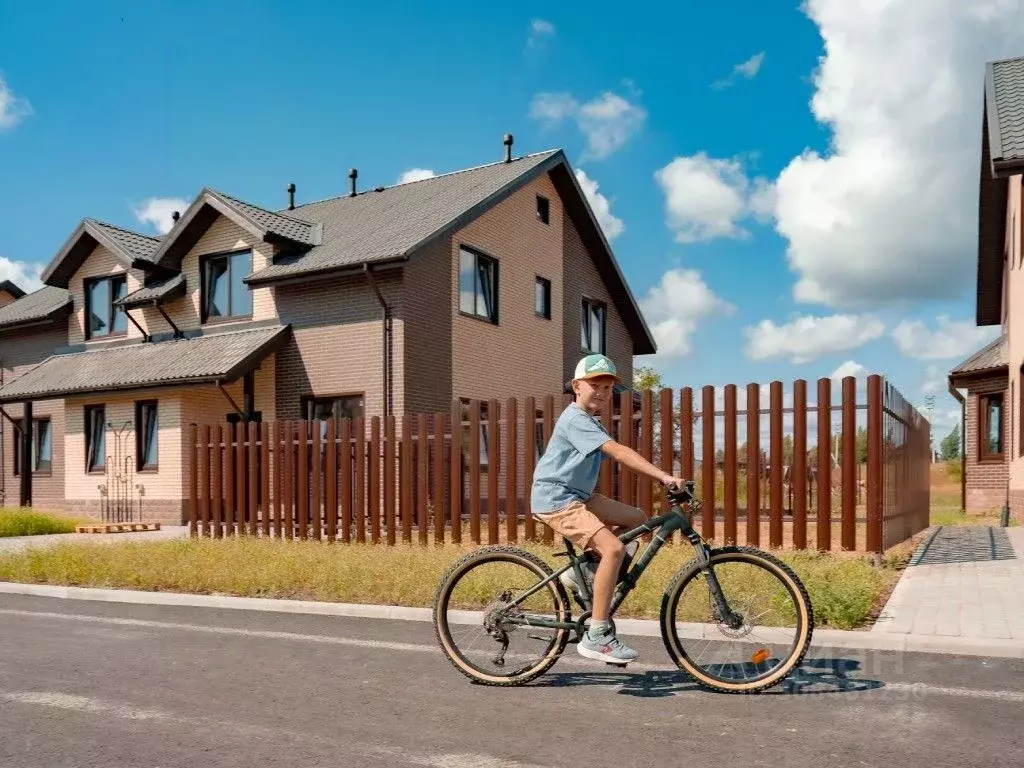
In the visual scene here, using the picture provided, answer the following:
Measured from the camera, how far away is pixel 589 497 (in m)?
5.51

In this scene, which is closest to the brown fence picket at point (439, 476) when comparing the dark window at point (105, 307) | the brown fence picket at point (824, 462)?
the brown fence picket at point (824, 462)

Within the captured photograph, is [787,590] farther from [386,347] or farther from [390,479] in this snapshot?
[386,347]

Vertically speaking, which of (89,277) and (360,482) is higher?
(89,277)

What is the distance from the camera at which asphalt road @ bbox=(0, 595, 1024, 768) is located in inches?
167

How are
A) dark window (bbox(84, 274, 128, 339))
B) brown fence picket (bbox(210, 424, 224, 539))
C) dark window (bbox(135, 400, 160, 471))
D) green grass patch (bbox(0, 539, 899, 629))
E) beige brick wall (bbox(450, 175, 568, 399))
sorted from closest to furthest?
green grass patch (bbox(0, 539, 899, 629))
brown fence picket (bbox(210, 424, 224, 539))
beige brick wall (bbox(450, 175, 568, 399))
dark window (bbox(135, 400, 160, 471))
dark window (bbox(84, 274, 128, 339))

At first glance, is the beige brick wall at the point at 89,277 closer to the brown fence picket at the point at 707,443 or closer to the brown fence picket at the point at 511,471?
the brown fence picket at the point at 511,471

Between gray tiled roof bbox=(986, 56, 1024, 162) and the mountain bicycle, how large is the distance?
855 centimetres

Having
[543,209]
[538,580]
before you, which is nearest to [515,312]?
[543,209]

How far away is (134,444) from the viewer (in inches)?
875

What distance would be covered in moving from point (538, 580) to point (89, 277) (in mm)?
22259

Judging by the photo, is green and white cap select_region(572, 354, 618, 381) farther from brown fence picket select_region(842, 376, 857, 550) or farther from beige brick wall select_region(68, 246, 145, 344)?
beige brick wall select_region(68, 246, 145, 344)

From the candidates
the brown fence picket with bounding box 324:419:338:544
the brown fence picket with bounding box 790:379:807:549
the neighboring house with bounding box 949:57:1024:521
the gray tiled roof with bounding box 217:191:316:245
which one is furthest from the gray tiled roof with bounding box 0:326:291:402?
the neighboring house with bounding box 949:57:1024:521

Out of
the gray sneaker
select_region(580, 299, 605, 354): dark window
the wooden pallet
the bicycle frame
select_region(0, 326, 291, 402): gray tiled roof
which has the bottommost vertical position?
the wooden pallet

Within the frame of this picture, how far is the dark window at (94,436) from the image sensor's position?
23.0 meters
